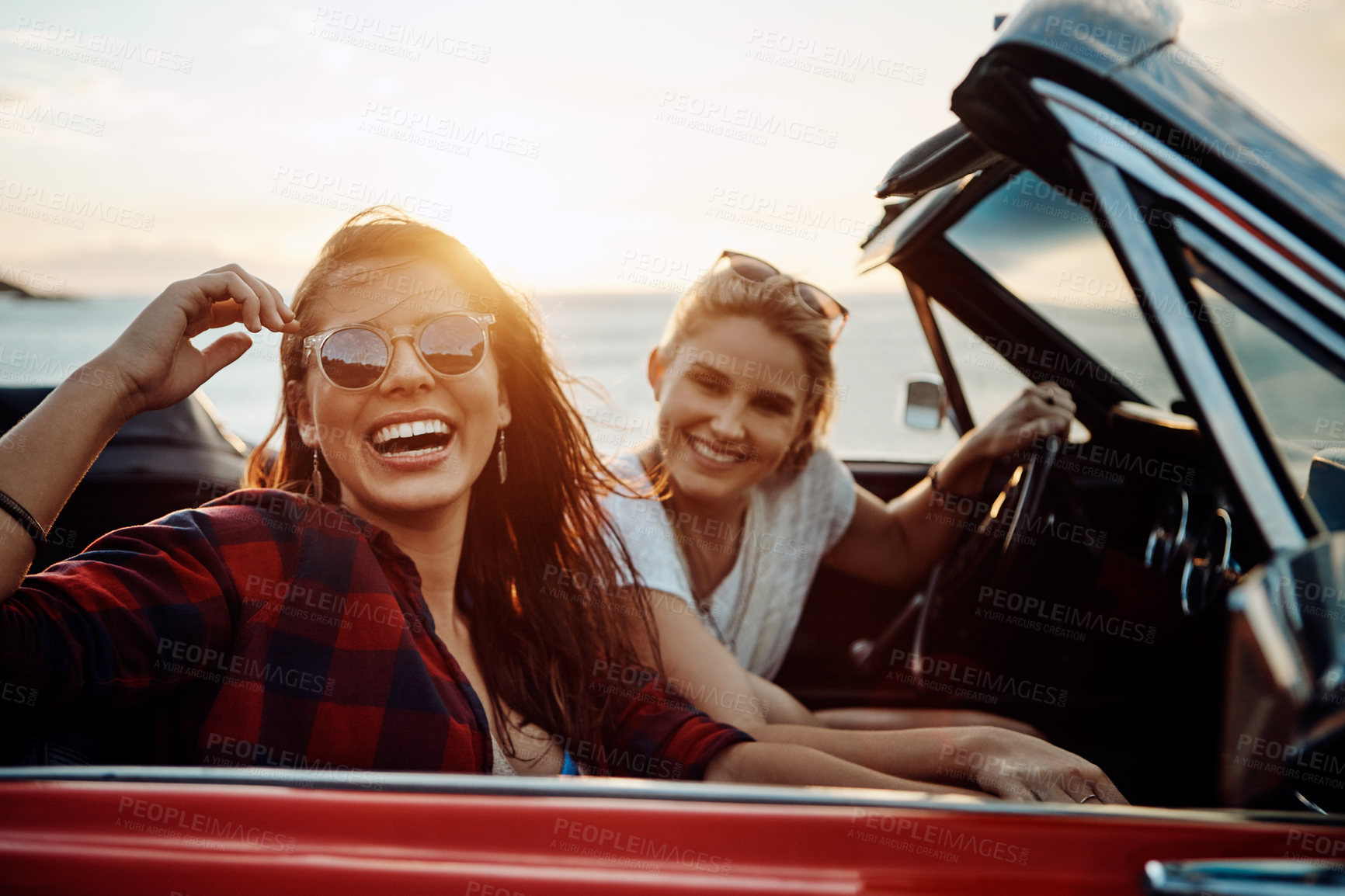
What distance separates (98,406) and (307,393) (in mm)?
381

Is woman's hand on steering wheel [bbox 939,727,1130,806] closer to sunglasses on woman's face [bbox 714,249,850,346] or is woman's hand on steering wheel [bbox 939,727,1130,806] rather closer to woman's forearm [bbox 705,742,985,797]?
woman's forearm [bbox 705,742,985,797]

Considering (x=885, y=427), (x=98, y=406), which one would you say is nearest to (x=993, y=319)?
(x=98, y=406)

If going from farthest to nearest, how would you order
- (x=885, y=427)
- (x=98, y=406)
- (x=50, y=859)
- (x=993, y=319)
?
(x=885, y=427) < (x=993, y=319) < (x=98, y=406) < (x=50, y=859)

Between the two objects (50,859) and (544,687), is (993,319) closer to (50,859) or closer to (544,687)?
(544,687)

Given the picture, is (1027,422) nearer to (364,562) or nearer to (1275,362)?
(1275,362)

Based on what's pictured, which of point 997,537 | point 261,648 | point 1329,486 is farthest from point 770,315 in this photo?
point 261,648

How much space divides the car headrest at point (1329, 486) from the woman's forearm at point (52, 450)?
5.26 feet

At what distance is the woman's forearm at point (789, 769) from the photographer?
4.71 ft

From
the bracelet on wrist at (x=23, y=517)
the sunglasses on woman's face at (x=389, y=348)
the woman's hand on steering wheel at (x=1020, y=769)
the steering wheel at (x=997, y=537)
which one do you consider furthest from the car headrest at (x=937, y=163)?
the bracelet on wrist at (x=23, y=517)

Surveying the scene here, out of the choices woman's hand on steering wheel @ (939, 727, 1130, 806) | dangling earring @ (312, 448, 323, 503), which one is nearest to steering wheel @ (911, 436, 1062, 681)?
woman's hand on steering wheel @ (939, 727, 1130, 806)

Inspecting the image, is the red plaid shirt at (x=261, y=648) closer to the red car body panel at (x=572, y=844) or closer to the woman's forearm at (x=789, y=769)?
the woman's forearm at (x=789, y=769)

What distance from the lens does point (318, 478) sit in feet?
5.26

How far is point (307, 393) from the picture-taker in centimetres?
156

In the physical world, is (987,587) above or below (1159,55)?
below
